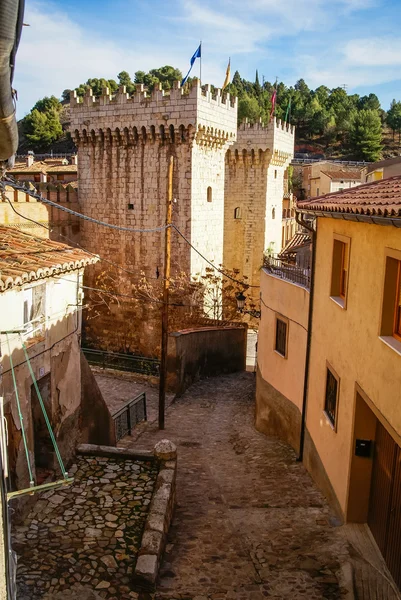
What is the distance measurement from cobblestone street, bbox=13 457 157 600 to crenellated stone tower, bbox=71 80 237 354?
617 inches

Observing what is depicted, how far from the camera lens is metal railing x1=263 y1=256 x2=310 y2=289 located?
42.8 ft

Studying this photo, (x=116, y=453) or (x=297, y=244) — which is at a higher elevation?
(x=297, y=244)

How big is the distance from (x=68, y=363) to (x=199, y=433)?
6752mm

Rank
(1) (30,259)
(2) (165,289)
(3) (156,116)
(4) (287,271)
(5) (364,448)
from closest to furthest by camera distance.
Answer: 1. (5) (364,448)
2. (1) (30,259)
3. (4) (287,271)
4. (2) (165,289)
5. (3) (156,116)

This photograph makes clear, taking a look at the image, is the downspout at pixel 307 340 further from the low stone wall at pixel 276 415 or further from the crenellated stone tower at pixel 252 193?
the crenellated stone tower at pixel 252 193

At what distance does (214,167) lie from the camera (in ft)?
87.1

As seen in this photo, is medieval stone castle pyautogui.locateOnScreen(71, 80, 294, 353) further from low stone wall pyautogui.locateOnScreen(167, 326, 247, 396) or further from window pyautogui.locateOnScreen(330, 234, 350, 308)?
window pyautogui.locateOnScreen(330, 234, 350, 308)

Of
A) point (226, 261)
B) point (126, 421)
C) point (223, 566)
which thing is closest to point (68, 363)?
point (223, 566)

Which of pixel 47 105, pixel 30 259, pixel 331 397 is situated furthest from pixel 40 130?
pixel 331 397

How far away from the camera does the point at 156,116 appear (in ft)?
80.0

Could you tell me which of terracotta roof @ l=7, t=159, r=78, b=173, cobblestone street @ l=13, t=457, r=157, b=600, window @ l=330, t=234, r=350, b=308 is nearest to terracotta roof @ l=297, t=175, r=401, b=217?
window @ l=330, t=234, r=350, b=308

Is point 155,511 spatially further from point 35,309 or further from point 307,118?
point 307,118

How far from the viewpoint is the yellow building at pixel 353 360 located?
7492mm

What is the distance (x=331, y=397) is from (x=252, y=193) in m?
25.6
